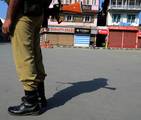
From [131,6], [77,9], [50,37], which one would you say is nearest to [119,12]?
[131,6]

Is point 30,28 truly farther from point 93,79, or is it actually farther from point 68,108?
point 93,79

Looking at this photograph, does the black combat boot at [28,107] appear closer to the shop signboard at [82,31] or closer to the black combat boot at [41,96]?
the black combat boot at [41,96]

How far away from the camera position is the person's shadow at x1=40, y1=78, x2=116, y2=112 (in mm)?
4281

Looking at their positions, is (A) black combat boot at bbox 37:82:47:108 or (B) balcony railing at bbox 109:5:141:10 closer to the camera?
(A) black combat boot at bbox 37:82:47:108

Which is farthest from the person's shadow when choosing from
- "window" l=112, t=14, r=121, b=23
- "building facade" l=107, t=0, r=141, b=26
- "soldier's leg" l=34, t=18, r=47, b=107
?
"window" l=112, t=14, r=121, b=23

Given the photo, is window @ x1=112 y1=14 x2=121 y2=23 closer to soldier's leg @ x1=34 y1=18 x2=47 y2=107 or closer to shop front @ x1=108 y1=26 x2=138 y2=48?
shop front @ x1=108 y1=26 x2=138 y2=48

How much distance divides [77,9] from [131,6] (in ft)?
29.6

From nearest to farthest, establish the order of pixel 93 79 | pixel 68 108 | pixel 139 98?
1. pixel 68 108
2. pixel 139 98
3. pixel 93 79

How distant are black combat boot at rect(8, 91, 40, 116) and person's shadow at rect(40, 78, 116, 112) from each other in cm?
21

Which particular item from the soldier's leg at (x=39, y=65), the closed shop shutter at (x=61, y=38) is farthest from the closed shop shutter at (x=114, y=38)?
the soldier's leg at (x=39, y=65)

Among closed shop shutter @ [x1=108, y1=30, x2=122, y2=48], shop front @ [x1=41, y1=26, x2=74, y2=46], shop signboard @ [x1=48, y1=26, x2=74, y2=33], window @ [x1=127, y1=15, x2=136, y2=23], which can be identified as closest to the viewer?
closed shop shutter @ [x1=108, y1=30, x2=122, y2=48]

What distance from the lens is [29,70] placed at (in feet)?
12.4

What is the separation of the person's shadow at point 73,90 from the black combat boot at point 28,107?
8.2 inches

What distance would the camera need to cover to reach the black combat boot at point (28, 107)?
12.1 feet
